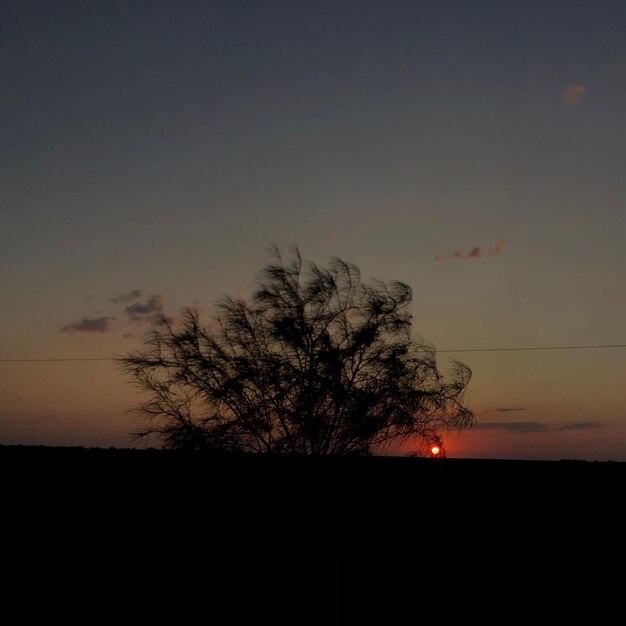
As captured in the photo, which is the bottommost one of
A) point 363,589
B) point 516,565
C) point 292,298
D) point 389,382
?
point 516,565

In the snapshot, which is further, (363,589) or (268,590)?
(268,590)

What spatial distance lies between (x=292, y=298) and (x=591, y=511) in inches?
466

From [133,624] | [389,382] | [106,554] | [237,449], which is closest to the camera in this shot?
[133,624]

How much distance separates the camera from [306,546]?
45.7 ft

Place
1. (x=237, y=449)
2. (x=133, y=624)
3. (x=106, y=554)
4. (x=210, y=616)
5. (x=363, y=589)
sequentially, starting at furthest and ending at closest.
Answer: (x=237, y=449), (x=106, y=554), (x=210, y=616), (x=133, y=624), (x=363, y=589)

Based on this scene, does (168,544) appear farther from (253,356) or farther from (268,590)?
(253,356)

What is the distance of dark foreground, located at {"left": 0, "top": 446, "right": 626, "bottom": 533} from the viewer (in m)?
14.8

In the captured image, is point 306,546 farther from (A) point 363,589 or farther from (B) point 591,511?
(A) point 363,589

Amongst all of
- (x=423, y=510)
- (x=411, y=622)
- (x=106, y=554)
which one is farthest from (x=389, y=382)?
(x=411, y=622)

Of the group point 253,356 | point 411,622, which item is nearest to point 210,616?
point 411,622

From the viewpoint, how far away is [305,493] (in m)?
15.5

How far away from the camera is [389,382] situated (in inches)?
953

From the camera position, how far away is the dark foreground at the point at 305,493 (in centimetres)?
1476

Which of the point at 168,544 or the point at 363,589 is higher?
the point at 363,589
